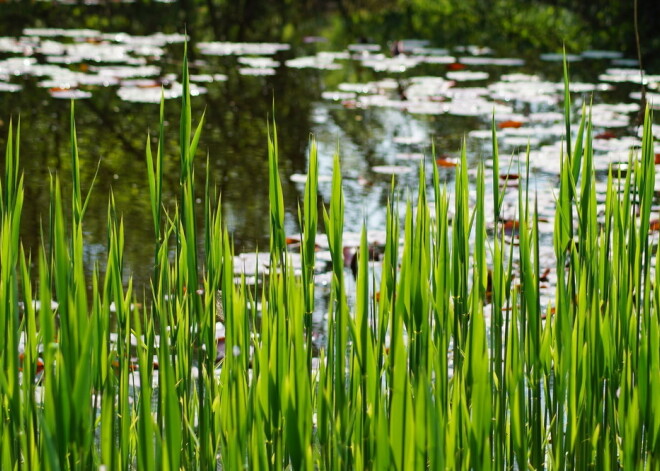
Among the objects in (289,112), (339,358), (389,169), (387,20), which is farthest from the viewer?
(387,20)

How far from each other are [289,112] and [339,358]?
3700 mm

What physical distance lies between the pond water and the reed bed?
127 centimetres

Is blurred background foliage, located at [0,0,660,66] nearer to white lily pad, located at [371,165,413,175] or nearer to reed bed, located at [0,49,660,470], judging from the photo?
white lily pad, located at [371,165,413,175]

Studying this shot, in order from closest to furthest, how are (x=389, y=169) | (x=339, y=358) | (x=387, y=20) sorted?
(x=339, y=358)
(x=389, y=169)
(x=387, y=20)

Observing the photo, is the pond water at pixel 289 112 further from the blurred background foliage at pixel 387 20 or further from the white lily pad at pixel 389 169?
the blurred background foliage at pixel 387 20

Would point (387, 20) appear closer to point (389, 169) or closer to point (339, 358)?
point (389, 169)

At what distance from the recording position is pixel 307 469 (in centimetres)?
102

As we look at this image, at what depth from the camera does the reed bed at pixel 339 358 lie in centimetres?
101

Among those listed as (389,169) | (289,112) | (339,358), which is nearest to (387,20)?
(289,112)

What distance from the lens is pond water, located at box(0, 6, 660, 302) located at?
3424 mm

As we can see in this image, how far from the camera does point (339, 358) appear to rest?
43.5 inches

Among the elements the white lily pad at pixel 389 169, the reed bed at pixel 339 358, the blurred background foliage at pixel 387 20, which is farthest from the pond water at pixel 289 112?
the reed bed at pixel 339 358

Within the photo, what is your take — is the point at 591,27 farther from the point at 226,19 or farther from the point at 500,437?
the point at 500,437

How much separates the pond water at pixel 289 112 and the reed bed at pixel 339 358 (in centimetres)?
127
